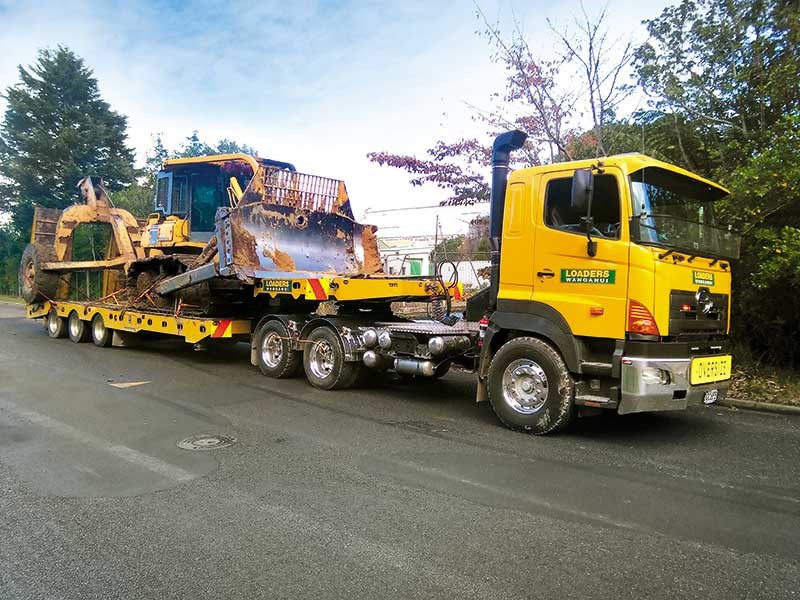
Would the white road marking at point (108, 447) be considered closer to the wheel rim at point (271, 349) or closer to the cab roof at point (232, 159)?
the wheel rim at point (271, 349)

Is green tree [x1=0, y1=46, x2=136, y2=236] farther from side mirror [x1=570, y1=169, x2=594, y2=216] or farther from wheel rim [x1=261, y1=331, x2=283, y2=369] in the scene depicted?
side mirror [x1=570, y1=169, x2=594, y2=216]

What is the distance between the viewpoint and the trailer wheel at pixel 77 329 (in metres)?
14.3

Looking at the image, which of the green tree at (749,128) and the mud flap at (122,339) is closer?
the green tree at (749,128)

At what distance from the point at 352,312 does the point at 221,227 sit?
8.33 feet

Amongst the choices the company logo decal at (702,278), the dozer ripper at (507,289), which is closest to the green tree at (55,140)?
the dozer ripper at (507,289)

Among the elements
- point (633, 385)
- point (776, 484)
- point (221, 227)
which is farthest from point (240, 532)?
point (221, 227)

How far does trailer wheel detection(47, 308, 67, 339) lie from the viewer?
15227mm

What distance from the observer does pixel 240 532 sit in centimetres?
394

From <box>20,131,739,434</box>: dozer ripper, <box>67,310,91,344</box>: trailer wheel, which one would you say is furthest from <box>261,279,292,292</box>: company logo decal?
<box>67,310,91,344</box>: trailer wheel

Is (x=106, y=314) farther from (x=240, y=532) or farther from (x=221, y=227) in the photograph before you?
(x=240, y=532)

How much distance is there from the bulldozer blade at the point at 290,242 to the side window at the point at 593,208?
13.3ft

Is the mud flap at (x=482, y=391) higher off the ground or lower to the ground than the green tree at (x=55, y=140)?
lower

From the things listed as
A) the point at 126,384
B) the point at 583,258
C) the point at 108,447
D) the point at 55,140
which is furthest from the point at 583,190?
the point at 55,140

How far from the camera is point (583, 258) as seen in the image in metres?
6.09
